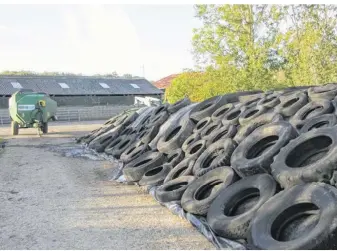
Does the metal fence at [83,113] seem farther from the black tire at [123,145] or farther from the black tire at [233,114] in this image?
the black tire at [233,114]

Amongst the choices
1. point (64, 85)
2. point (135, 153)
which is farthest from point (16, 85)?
point (135, 153)

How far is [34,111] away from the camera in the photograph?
17.3m

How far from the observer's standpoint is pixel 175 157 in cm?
743

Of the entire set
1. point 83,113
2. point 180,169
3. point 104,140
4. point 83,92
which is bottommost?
point 83,113

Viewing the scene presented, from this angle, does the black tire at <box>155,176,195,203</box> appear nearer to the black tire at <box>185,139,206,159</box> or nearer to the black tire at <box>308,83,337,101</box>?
the black tire at <box>185,139,206,159</box>

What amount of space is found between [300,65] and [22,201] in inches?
611

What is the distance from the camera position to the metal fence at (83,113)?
1270 inches

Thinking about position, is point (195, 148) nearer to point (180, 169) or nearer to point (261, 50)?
point (180, 169)

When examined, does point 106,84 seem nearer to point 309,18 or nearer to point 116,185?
point 309,18

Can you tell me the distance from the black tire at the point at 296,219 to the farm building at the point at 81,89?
33.0m

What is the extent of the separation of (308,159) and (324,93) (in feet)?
8.21

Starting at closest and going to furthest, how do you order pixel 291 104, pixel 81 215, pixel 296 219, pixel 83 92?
pixel 296 219, pixel 81 215, pixel 291 104, pixel 83 92

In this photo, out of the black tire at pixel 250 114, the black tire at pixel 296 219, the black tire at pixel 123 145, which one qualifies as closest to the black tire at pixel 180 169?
the black tire at pixel 250 114

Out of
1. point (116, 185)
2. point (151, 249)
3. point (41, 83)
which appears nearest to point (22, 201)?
point (116, 185)
